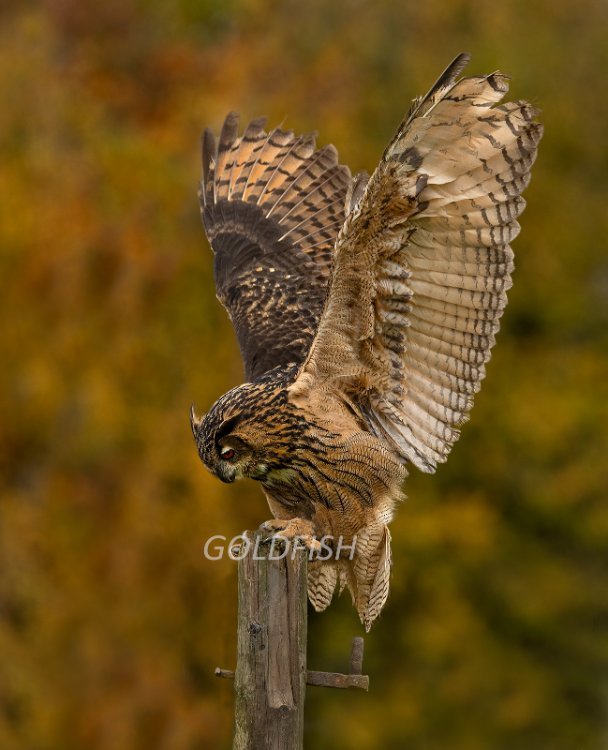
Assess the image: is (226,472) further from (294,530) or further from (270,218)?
(270,218)

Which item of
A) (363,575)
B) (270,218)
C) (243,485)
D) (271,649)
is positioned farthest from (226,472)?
(243,485)

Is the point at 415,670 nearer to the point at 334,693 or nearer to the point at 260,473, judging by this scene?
the point at 334,693

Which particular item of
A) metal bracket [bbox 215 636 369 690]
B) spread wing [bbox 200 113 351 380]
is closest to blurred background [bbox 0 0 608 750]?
spread wing [bbox 200 113 351 380]

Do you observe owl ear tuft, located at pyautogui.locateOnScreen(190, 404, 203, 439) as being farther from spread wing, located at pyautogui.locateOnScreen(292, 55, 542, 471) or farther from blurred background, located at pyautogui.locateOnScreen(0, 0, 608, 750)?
blurred background, located at pyautogui.locateOnScreen(0, 0, 608, 750)

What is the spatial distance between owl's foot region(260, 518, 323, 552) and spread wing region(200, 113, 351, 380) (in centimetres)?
132

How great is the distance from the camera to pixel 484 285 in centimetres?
489

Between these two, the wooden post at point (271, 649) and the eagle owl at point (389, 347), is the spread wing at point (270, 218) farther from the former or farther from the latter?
the wooden post at point (271, 649)

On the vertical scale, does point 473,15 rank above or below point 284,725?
above

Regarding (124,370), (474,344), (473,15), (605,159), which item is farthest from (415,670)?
(474,344)

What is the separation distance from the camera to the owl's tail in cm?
486

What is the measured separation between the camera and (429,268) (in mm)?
4820

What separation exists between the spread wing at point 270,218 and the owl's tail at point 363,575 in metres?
1.24

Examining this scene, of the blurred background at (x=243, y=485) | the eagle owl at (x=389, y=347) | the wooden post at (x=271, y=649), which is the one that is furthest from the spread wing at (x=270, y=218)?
the blurred background at (x=243, y=485)

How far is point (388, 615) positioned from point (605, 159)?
6.13m
